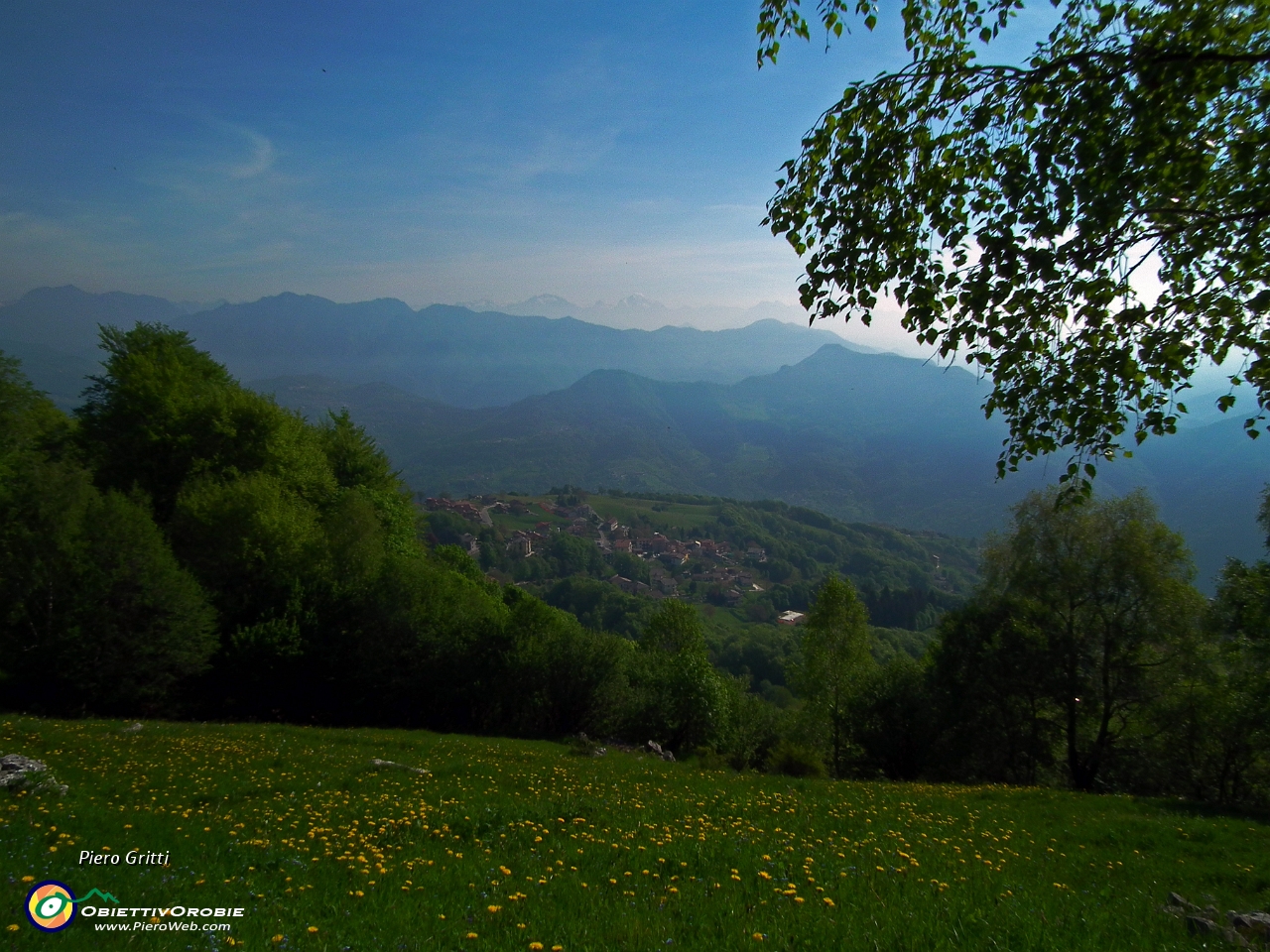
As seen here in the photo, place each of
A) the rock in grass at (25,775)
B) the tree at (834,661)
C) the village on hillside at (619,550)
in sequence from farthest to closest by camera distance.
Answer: the village on hillside at (619,550), the tree at (834,661), the rock in grass at (25,775)

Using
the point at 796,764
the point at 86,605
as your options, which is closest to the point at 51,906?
the point at 796,764

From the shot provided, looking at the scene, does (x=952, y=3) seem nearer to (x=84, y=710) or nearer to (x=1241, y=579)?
(x=1241, y=579)

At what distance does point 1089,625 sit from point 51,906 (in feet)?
108

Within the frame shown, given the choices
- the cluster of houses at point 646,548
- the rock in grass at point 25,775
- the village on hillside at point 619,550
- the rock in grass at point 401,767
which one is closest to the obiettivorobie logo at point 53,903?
the rock in grass at point 25,775

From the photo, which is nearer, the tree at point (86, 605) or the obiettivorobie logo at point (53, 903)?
the obiettivorobie logo at point (53, 903)

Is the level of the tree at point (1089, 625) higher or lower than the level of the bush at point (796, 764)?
higher

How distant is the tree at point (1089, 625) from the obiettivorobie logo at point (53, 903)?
30.2 metres

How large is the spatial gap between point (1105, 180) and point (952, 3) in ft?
9.42

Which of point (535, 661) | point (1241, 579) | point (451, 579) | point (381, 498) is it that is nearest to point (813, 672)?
point (535, 661)

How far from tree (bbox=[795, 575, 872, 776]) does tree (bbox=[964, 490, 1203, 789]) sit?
7365mm

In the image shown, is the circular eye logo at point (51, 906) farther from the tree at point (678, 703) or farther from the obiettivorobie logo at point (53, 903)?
the tree at point (678, 703)

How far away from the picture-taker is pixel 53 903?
211 inches

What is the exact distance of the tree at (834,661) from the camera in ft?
113

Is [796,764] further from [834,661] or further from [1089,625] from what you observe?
[1089,625]
